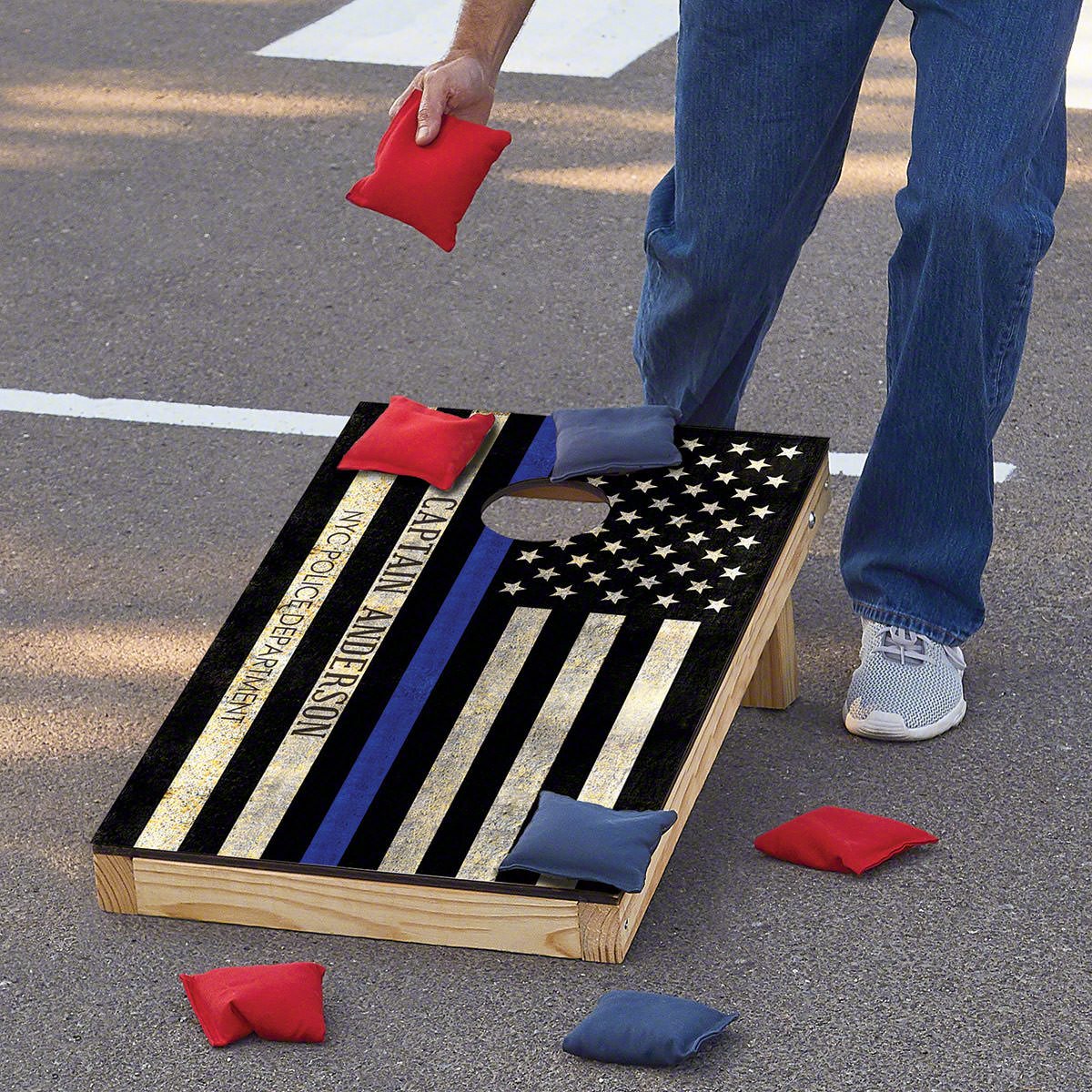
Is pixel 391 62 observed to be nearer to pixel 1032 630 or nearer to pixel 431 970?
pixel 1032 630

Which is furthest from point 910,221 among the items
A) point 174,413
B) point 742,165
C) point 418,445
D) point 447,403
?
point 174,413

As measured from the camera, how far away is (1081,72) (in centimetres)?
523

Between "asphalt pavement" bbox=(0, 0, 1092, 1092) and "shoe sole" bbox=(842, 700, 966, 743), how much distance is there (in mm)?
23

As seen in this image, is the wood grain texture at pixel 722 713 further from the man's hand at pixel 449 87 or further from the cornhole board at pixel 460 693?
the man's hand at pixel 449 87

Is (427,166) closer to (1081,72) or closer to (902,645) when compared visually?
(902,645)

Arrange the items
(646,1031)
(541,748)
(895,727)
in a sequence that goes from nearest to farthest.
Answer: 1. (646,1031)
2. (541,748)
3. (895,727)

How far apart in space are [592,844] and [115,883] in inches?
24.0

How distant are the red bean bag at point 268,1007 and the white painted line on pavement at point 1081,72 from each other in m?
3.56

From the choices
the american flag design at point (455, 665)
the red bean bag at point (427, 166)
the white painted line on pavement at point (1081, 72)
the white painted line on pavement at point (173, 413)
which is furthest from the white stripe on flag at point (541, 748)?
the white painted line on pavement at point (1081, 72)

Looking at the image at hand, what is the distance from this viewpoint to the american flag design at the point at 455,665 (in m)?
2.24

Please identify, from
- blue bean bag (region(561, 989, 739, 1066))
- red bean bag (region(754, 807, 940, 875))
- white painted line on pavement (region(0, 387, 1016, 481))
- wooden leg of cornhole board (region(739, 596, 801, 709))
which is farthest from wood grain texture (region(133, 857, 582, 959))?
white painted line on pavement (region(0, 387, 1016, 481))

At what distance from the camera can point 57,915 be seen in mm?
2357

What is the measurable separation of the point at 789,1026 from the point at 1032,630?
3.25 ft

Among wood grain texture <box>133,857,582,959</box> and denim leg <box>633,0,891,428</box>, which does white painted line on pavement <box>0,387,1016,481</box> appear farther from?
wood grain texture <box>133,857,582,959</box>
